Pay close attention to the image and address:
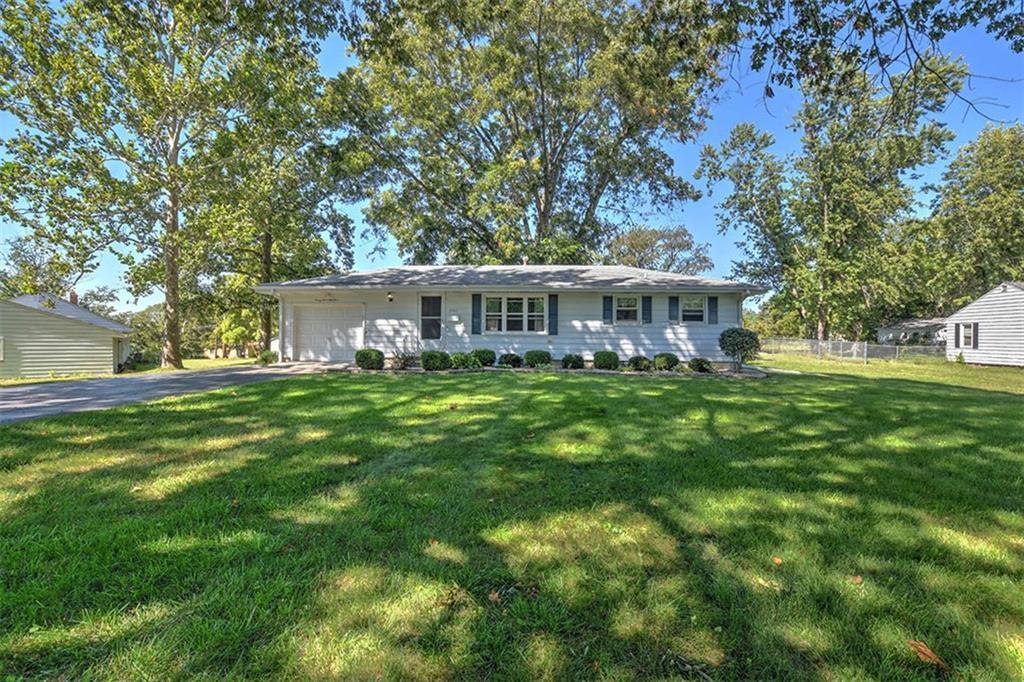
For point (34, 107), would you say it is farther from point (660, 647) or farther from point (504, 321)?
point (660, 647)

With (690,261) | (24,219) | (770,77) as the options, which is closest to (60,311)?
(24,219)

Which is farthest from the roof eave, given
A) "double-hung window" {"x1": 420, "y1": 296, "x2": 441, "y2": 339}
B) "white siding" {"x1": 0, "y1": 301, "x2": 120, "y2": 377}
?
"white siding" {"x1": 0, "y1": 301, "x2": 120, "y2": 377}

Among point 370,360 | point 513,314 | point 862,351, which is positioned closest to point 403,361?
point 370,360

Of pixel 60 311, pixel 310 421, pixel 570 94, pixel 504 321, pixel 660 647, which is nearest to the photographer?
pixel 660 647

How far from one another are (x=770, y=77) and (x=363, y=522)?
19.1ft

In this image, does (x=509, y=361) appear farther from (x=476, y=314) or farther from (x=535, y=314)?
(x=476, y=314)

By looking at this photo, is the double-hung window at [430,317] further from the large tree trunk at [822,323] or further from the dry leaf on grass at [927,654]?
the large tree trunk at [822,323]

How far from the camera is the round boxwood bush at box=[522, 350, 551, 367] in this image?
12734mm

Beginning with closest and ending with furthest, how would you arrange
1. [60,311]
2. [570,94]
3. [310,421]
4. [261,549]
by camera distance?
[261,549] < [310,421] < [60,311] < [570,94]

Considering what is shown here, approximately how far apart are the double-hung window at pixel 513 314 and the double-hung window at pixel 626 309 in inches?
89.6

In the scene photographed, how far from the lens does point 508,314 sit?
45.4 ft

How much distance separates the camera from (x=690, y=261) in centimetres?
3891

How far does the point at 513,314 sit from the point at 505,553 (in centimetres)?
1164

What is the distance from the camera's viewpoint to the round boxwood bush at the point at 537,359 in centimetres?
1273
